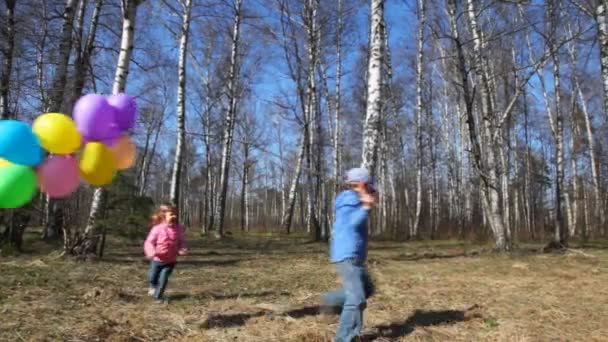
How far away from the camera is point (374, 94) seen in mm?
8438

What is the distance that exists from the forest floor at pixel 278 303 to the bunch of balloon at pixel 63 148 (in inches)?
53.7

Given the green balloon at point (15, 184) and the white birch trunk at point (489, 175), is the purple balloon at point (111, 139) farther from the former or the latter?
the white birch trunk at point (489, 175)

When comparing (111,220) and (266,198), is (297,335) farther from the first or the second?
(266,198)

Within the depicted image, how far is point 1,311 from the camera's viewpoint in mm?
5141

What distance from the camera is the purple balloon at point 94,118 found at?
162 inches

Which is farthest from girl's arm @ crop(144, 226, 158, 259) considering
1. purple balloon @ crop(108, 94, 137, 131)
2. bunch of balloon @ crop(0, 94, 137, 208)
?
purple balloon @ crop(108, 94, 137, 131)

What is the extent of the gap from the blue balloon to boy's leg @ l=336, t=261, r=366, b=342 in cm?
263

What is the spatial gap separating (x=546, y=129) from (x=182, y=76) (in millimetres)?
28508

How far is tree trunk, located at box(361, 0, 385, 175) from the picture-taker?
27.7 feet

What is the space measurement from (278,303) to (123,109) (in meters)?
2.92

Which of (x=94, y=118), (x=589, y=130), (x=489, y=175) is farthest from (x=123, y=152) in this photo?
(x=589, y=130)

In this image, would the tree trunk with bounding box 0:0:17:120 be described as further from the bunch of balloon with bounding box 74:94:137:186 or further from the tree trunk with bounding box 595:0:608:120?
the tree trunk with bounding box 595:0:608:120

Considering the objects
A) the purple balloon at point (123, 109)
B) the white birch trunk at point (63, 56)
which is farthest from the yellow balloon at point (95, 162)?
the white birch trunk at point (63, 56)

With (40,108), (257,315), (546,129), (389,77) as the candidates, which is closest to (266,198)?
(546,129)
